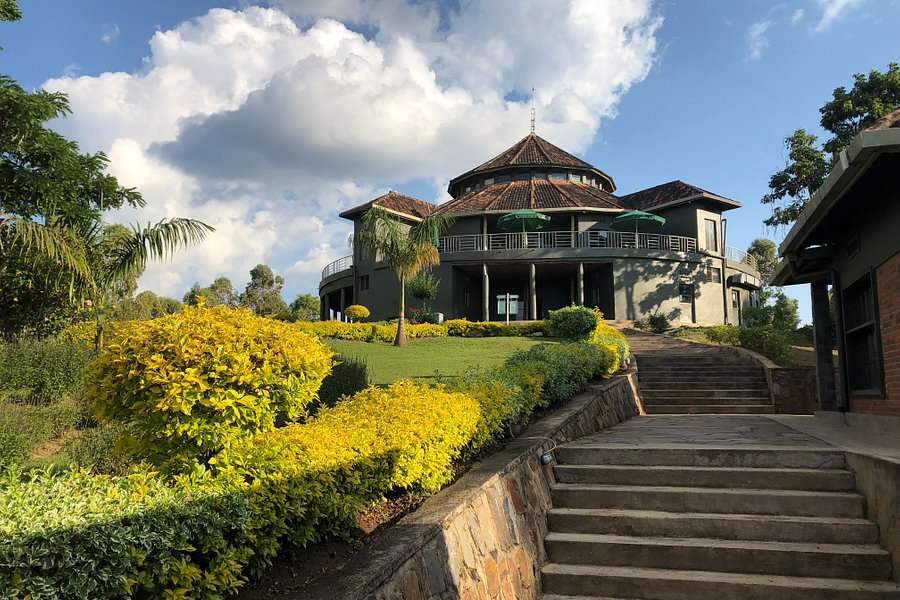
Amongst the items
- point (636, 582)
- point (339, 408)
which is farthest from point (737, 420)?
point (339, 408)

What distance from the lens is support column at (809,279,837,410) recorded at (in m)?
9.92

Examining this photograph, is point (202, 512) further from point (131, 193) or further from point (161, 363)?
point (131, 193)

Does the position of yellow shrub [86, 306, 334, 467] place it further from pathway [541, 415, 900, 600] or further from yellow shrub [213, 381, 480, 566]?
pathway [541, 415, 900, 600]

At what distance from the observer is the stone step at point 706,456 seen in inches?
212

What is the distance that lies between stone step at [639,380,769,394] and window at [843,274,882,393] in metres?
4.85

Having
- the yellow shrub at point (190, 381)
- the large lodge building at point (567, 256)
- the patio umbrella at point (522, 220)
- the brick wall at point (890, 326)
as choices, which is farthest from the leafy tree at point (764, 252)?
the yellow shrub at point (190, 381)

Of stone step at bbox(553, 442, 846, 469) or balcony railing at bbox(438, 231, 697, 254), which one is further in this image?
balcony railing at bbox(438, 231, 697, 254)

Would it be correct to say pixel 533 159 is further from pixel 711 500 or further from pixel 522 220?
pixel 711 500

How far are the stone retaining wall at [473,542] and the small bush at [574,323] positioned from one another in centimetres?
1505

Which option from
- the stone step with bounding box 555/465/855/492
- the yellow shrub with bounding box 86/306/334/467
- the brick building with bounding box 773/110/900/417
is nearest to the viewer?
the yellow shrub with bounding box 86/306/334/467

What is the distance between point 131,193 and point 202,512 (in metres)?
17.2

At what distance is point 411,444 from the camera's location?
418 cm

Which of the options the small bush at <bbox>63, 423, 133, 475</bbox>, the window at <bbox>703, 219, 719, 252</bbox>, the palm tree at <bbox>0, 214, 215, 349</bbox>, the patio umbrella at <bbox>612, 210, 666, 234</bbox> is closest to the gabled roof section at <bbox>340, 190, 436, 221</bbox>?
the patio umbrella at <bbox>612, 210, 666, 234</bbox>

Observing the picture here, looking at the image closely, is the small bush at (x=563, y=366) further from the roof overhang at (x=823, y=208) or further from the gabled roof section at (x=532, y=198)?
the gabled roof section at (x=532, y=198)
